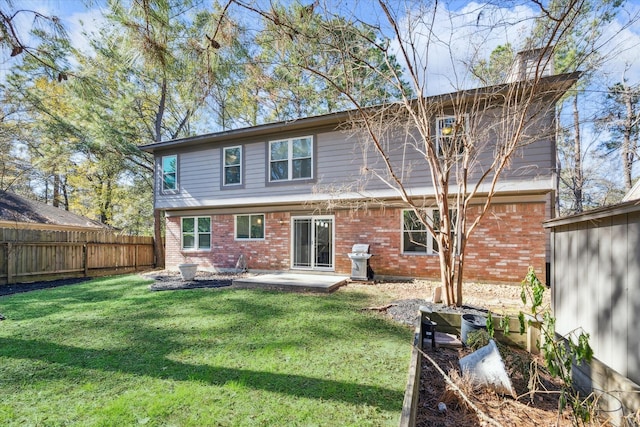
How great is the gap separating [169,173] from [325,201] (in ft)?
22.3

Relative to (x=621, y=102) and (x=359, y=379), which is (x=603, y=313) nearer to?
(x=359, y=379)

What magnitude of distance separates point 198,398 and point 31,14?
4.34 m

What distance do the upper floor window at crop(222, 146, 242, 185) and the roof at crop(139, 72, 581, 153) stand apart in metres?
0.45

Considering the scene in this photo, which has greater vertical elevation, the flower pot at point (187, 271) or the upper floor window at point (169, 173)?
the upper floor window at point (169, 173)

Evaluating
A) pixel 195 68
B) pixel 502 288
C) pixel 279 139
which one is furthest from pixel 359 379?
pixel 279 139

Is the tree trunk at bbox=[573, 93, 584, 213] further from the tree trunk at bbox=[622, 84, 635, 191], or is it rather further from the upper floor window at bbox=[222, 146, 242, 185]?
the upper floor window at bbox=[222, 146, 242, 185]

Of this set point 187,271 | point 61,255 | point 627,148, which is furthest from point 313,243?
point 627,148

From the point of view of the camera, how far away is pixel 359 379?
3.07m

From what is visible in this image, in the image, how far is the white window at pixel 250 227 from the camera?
11117 millimetres

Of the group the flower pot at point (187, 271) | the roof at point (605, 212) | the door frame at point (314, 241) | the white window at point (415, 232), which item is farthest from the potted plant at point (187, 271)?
the roof at point (605, 212)

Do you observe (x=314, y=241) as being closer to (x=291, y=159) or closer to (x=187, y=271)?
(x=291, y=159)

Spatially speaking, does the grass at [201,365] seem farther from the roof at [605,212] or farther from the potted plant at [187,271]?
the potted plant at [187,271]

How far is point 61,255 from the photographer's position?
32.9 ft

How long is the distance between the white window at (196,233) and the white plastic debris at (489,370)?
35.0 feet
